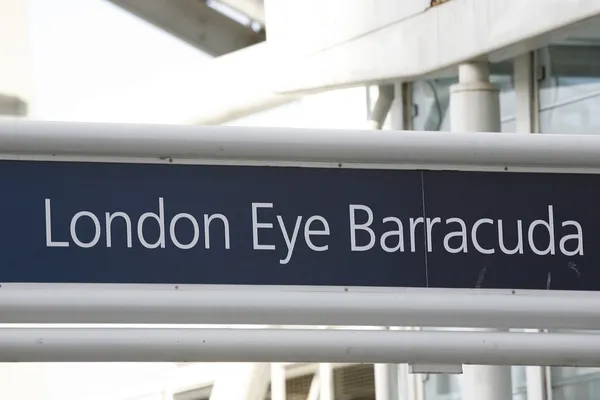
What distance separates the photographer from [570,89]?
9.23 metres

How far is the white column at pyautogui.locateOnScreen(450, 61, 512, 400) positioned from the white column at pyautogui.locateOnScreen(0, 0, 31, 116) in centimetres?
1170

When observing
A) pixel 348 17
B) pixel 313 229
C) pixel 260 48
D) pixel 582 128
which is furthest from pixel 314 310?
pixel 260 48

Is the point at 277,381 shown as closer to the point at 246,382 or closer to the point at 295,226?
the point at 246,382

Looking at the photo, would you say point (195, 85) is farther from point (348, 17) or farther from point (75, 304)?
point (75, 304)

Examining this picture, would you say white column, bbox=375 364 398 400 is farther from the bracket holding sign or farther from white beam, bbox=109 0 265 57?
the bracket holding sign

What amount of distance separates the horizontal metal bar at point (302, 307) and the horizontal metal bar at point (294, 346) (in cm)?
4

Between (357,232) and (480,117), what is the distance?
5.29 meters

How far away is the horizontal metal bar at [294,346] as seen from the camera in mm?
3883

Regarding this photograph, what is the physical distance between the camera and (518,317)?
13.5ft

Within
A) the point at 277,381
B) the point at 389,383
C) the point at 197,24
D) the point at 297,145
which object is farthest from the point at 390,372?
the point at 297,145

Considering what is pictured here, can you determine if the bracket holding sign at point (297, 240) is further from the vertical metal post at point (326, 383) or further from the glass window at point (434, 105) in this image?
the vertical metal post at point (326, 383)

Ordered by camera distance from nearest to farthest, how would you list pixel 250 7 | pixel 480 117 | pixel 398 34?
pixel 480 117 → pixel 398 34 → pixel 250 7

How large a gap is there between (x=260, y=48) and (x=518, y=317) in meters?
9.03

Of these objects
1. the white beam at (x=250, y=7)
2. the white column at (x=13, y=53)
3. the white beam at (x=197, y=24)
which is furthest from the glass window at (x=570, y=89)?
the white column at (x=13, y=53)
